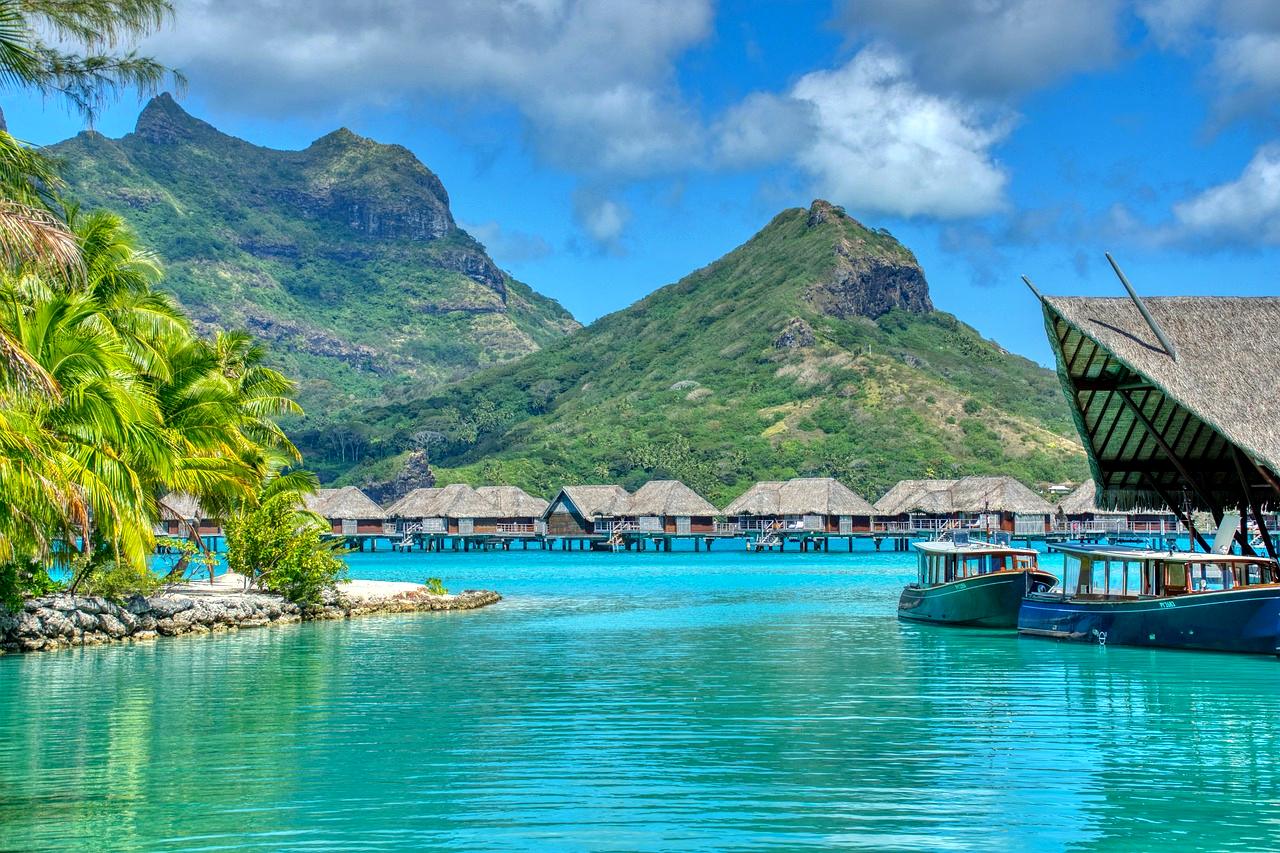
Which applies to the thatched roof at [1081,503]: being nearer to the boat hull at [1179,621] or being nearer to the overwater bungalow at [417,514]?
the overwater bungalow at [417,514]

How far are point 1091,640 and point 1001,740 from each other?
10824mm

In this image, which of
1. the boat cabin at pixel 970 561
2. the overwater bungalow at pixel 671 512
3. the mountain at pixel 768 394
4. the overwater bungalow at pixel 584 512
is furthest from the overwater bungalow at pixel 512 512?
the boat cabin at pixel 970 561

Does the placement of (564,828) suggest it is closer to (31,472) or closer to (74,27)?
(31,472)

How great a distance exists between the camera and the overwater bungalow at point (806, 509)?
3406 inches

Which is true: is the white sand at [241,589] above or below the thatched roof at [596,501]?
below

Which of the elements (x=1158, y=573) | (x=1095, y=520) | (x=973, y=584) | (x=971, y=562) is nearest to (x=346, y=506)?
(x=1095, y=520)

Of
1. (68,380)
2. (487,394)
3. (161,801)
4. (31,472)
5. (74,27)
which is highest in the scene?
(487,394)

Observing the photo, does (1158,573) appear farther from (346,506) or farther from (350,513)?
(346,506)

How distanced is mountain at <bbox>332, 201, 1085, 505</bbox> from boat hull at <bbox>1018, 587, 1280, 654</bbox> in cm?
8282

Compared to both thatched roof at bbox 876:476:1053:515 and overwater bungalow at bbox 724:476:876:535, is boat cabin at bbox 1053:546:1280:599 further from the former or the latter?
overwater bungalow at bbox 724:476:876:535

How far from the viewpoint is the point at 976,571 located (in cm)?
3053

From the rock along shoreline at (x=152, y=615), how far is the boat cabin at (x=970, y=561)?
12955mm

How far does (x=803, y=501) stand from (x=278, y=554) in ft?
189

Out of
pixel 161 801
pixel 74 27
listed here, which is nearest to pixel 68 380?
pixel 74 27
